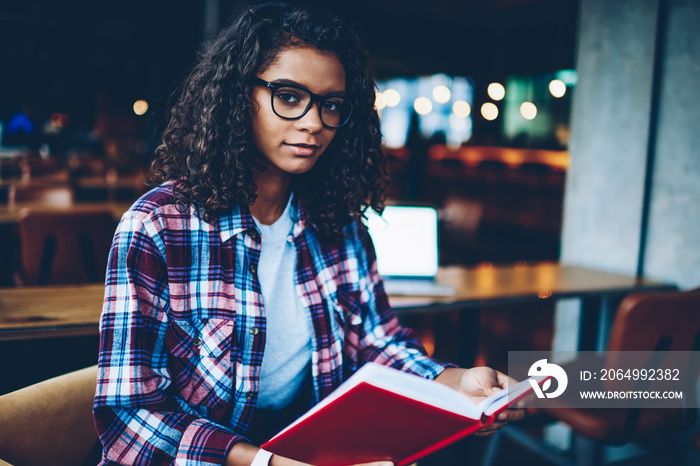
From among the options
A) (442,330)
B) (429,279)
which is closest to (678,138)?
(429,279)

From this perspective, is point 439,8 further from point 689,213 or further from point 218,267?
point 218,267

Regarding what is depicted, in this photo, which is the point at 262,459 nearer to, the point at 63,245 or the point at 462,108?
the point at 63,245

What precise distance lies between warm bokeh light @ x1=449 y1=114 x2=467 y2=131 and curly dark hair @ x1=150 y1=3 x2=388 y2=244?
474 inches

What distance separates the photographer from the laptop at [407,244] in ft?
8.17

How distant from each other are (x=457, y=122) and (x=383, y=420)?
12917mm

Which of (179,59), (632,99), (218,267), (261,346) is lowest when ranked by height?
(261,346)

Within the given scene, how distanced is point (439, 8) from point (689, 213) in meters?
7.96

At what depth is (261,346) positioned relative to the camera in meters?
1.17

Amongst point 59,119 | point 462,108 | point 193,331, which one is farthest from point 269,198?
point 59,119

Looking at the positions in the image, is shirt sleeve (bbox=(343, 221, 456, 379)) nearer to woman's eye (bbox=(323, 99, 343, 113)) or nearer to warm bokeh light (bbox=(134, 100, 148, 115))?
woman's eye (bbox=(323, 99, 343, 113))

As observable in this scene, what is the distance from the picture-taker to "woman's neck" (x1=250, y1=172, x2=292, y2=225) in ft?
4.17

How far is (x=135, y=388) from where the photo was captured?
101 cm

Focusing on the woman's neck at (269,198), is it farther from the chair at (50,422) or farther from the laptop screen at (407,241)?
the laptop screen at (407,241)

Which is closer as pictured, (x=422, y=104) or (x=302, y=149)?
(x=302, y=149)
